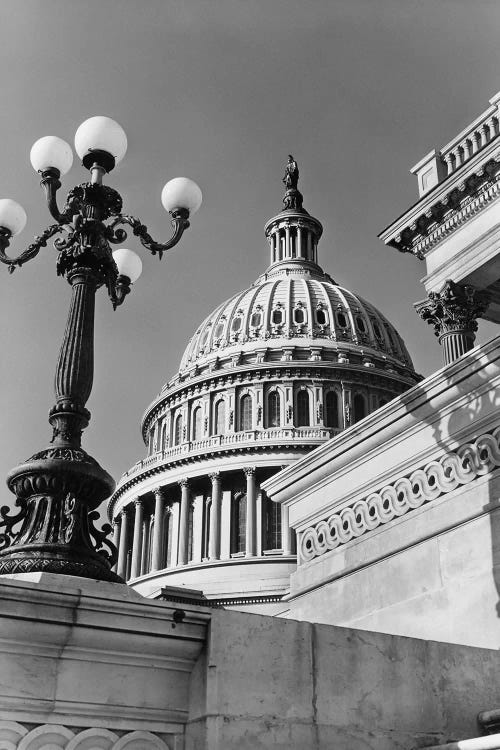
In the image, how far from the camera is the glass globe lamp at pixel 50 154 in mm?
8727

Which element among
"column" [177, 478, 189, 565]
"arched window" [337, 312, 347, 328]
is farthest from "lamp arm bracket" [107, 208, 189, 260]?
"arched window" [337, 312, 347, 328]

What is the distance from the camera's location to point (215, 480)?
62.7 m

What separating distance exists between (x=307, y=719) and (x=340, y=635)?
467 millimetres

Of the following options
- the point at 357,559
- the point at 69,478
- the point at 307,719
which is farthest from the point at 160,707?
the point at 357,559

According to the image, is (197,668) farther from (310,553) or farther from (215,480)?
(215,480)

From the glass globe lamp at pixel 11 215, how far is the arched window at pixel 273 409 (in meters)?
56.6

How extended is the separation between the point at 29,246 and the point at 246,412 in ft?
192

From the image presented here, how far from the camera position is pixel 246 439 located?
63.4 meters

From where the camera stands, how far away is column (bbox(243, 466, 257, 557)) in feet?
194

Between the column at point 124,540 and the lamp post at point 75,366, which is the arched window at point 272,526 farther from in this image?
the lamp post at point 75,366

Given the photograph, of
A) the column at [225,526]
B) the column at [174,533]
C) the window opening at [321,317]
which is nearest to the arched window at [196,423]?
the column at [174,533]

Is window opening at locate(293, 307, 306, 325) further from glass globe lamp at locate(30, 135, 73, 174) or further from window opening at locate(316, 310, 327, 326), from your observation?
glass globe lamp at locate(30, 135, 73, 174)

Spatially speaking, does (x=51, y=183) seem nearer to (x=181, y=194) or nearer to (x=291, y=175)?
(x=181, y=194)

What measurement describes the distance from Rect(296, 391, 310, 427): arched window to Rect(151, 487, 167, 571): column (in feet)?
36.0
